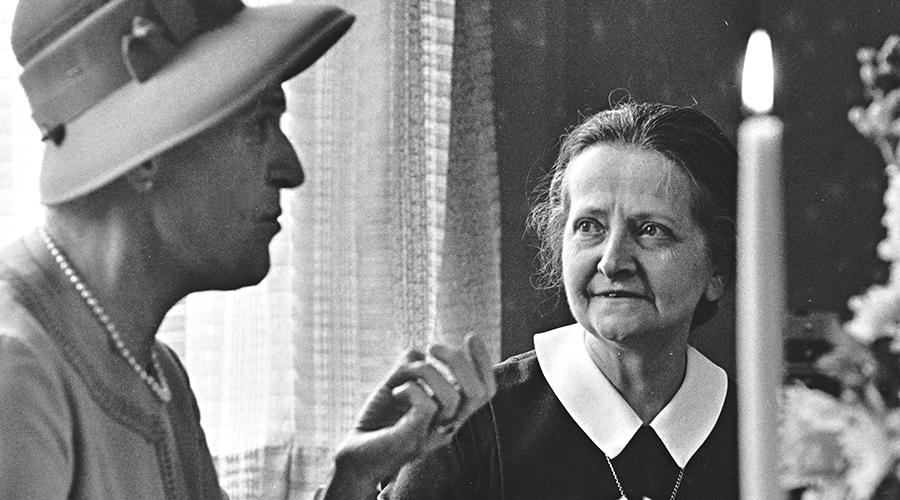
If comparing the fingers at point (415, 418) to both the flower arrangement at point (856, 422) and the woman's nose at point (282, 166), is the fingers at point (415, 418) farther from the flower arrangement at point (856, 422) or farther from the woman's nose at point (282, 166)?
the flower arrangement at point (856, 422)

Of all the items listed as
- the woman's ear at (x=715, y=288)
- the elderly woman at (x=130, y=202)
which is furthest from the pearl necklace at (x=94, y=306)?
the woman's ear at (x=715, y=288)

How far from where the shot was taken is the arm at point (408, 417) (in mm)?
639

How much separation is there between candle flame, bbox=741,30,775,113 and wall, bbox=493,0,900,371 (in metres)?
0.38

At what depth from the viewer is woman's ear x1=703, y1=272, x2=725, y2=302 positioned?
0.71 metres

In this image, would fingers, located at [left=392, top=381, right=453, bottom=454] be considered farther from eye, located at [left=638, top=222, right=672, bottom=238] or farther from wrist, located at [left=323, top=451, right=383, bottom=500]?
eye, located at [left=638, top=222, right=672, bottom=238]

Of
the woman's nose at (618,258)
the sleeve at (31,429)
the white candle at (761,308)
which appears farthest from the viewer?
the woman's nose at (618,258)

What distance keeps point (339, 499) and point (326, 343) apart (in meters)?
0.20

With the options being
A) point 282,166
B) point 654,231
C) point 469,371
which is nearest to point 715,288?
point 654,231

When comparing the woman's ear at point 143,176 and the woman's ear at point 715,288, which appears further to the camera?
the woman's ear at point 715,288

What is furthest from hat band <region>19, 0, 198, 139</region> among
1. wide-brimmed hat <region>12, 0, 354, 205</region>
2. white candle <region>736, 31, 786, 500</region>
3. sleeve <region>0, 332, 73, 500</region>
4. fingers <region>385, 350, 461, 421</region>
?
white candle <region>736, 31, 786, 500</region>

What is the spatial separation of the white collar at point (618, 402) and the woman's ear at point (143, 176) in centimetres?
30

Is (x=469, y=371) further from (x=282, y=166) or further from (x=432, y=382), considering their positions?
(x=282, y=166)

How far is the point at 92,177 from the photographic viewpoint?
1.67ft

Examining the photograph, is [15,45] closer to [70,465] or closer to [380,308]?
[70,465]
